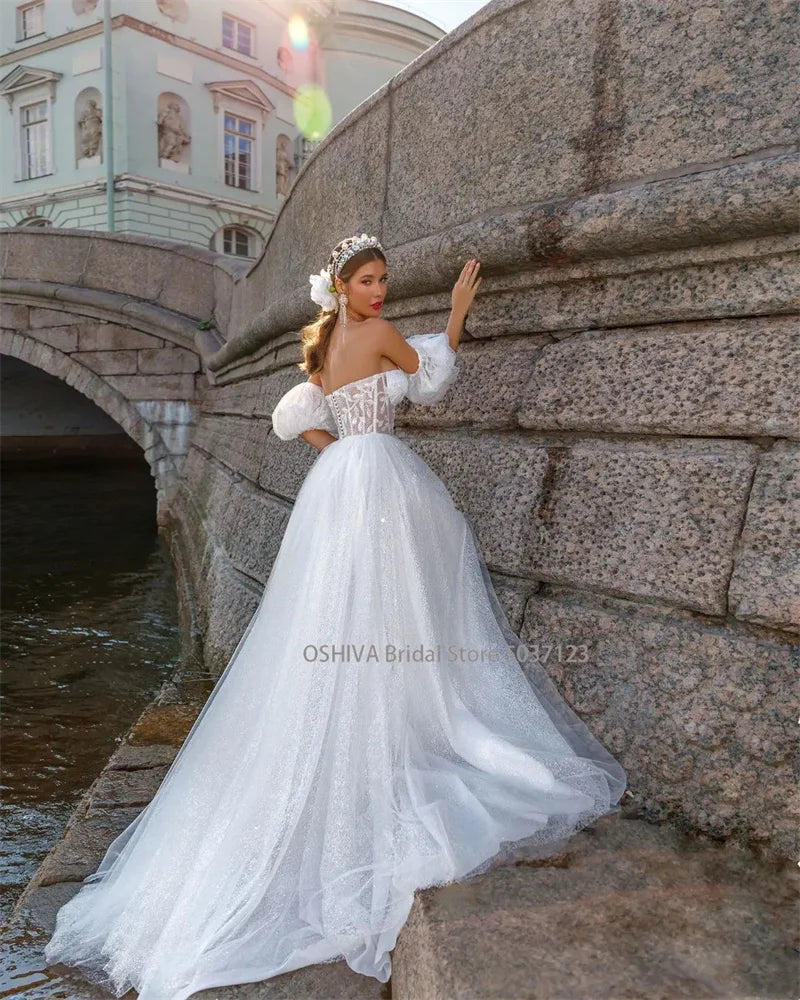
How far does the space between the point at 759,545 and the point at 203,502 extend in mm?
6548

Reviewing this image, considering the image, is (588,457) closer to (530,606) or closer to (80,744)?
(530,606)

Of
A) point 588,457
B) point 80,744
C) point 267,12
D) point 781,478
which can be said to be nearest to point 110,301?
point 80,744

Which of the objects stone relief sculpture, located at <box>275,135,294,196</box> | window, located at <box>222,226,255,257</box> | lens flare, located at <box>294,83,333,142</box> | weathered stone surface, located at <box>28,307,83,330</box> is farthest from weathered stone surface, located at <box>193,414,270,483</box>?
lens flare, located at <box>294,83,333,142</box>

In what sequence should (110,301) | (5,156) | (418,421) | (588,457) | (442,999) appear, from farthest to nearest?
(5,156)
(110,301)
(418,421)
(588,457)
(442,999)

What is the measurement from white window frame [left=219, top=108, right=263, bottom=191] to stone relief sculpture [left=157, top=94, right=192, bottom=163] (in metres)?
1.18

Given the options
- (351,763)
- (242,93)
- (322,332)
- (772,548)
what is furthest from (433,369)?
(242,93)

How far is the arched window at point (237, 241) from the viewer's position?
74.5ft

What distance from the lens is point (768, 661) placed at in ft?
6.46

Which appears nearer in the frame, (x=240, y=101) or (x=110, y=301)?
(x=110, y=301)

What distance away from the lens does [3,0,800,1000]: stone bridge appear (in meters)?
1.83

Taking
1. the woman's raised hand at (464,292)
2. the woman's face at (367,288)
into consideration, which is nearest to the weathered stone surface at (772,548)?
the woman's raised hand at (464,292)

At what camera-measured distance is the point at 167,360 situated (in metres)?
10.0

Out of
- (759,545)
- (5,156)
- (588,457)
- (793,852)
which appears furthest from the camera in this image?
(5,156)

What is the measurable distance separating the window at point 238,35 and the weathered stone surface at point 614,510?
24.3 m
